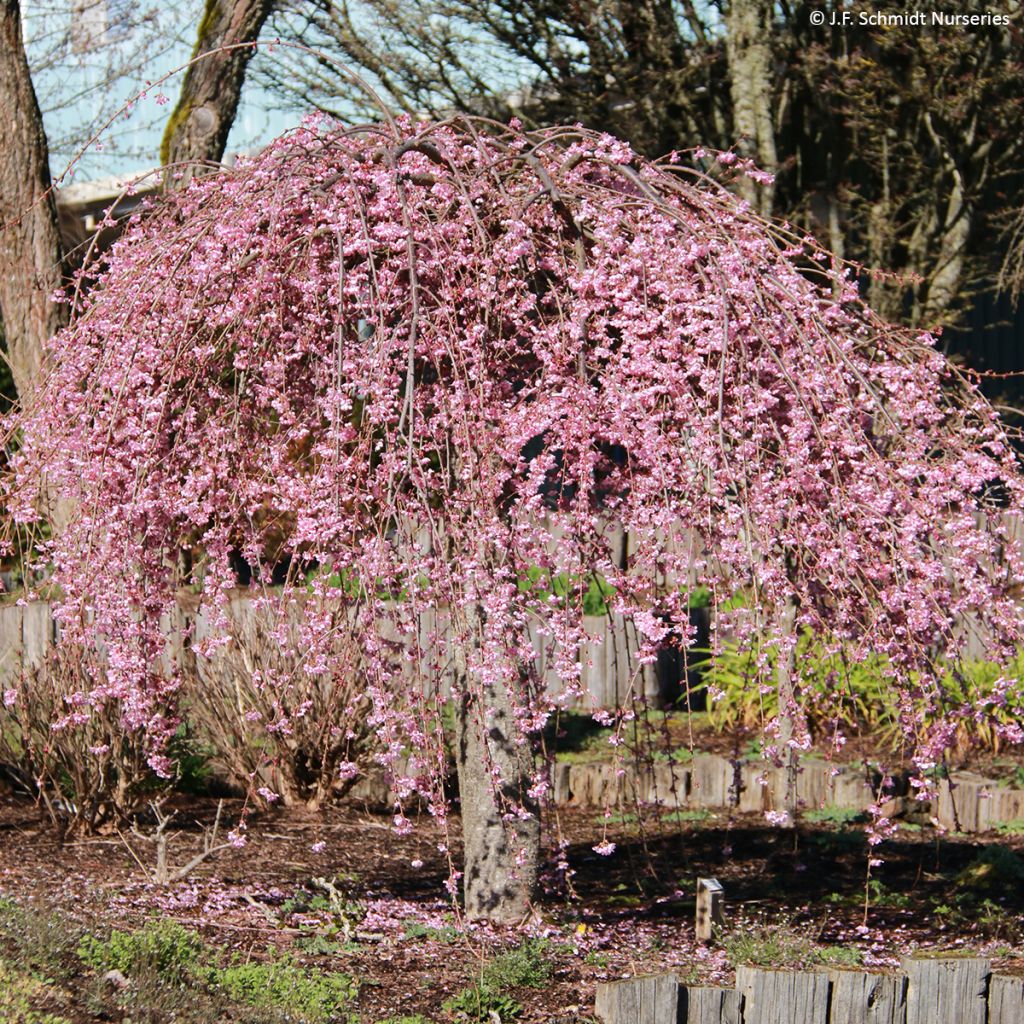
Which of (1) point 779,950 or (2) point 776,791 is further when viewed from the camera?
(2) point 776,791

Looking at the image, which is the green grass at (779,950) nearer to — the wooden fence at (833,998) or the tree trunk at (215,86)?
the wooden fence at (833,998)

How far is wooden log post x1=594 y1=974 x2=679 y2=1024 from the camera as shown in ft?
10.6

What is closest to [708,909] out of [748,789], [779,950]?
[779,950]

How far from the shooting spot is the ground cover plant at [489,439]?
136 inches

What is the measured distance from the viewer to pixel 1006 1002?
11.2 feet

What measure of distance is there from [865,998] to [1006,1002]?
363 millimetres

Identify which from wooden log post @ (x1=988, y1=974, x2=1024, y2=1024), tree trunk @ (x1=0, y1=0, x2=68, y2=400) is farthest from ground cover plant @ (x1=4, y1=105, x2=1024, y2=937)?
tree trunk @ (x1=0, y1=0, x2=68, y2=400)

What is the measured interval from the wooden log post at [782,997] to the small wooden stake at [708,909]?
856 mm

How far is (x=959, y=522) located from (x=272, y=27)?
964 cm

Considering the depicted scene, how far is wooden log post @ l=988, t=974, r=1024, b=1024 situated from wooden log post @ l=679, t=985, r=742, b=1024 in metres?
0.66

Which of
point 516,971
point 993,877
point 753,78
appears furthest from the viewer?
point 753,78

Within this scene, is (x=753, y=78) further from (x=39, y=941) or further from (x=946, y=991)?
(x=39, y=941)

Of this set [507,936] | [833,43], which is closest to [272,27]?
[833,43]

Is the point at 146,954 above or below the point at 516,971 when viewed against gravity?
above
